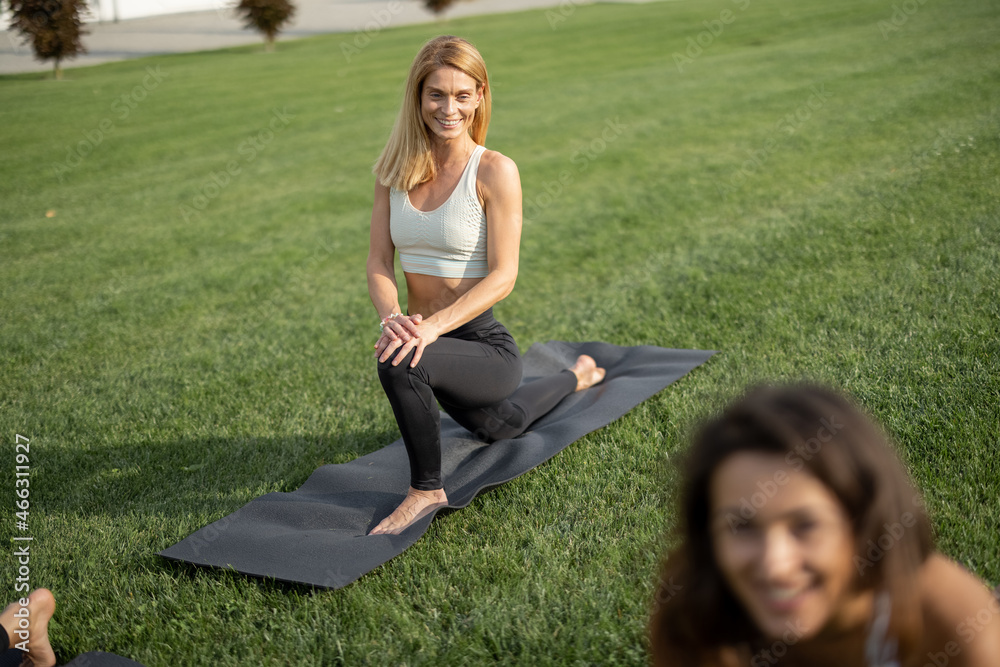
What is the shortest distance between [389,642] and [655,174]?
8.52m

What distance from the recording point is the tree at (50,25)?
2425 centimetres

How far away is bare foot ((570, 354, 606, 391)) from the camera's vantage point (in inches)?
189

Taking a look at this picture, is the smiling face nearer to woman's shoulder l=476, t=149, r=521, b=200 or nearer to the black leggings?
woman's shoulder l=476, t=149, r=521, b=200

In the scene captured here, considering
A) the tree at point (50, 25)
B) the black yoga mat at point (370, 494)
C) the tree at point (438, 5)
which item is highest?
the tree at point (438, 5)

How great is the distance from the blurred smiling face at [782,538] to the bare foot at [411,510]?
229 cm

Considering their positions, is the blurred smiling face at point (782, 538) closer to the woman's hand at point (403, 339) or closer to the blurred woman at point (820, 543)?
the blurred woman at point (820, 543)

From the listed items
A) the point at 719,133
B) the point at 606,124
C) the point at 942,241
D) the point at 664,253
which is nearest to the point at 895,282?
the point at 942,241

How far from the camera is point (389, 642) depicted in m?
2.74

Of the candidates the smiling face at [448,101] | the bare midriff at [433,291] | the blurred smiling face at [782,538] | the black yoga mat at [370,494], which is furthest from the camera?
the bare midriff at [433,291]

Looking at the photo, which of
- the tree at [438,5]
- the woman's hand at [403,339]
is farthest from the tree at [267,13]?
the woman's hand at [403,339]

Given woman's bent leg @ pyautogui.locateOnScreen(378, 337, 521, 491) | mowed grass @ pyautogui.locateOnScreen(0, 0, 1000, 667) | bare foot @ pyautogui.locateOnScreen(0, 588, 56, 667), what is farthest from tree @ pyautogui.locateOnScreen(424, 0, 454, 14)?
bare foot @ pyautogui.locateOnScreen(0, 588, 56, 667)

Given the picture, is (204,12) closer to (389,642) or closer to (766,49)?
(766,49)

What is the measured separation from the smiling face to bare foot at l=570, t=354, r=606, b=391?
1719mm

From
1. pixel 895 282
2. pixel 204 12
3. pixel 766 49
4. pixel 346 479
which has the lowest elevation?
pixel 346 479
